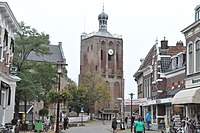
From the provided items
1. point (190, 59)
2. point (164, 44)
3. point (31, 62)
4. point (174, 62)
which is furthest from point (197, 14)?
point (31, 62)

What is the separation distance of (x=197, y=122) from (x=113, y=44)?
97733 mm

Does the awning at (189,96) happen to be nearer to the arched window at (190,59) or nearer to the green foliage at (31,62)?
the arched window at (190,59)

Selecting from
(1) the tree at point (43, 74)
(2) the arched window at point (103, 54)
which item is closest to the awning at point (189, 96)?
(1) the tree at point (43, 74)

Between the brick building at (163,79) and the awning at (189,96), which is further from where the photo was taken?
the brick building at (163,79)

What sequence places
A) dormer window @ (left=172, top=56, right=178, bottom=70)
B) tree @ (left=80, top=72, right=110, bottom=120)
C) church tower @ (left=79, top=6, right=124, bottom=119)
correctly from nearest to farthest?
dormer window @ (left=172, top=56, right=178, bottom=70) → tree @ (left=80, top=72, right=110, bottom=120) → church tower @ (left=79, top=6, right=124, bottom=119)

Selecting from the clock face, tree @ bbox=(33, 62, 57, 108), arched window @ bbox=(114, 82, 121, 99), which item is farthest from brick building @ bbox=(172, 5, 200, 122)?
the clock face

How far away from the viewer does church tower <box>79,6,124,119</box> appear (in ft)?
405

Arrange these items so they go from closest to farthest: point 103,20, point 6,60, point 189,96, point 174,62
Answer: point 189,96
point 6,60
point 174,62
point 103,20

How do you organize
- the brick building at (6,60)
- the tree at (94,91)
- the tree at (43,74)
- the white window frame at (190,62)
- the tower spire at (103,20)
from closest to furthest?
the brick building at (6,60) → the white window frame at (190,62) → the tree at (43,74) → the tree at (94,91) → the tower spire at (103,20)

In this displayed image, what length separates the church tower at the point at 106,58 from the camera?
123 m

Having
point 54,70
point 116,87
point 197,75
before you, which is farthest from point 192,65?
point 116,87

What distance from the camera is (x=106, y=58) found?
125625 millimetres

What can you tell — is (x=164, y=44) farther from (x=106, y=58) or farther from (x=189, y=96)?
(x=106, y=58)

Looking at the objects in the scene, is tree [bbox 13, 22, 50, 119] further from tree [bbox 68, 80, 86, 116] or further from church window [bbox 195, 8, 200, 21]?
tree [bbox 68, 80, 86, 116]
